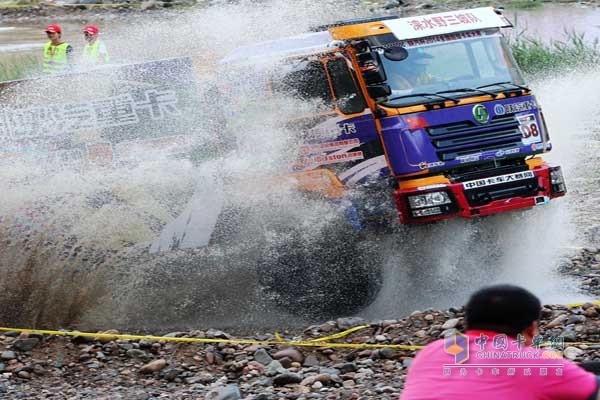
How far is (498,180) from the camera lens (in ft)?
29.0

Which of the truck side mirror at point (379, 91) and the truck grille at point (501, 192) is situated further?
the truck side mirror at point (379, 91)

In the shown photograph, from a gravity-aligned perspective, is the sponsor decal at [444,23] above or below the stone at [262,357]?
above

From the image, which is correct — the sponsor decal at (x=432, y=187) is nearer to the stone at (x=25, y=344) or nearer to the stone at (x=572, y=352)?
the stone at (x=572, y=352)

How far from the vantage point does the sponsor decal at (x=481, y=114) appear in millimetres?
8961

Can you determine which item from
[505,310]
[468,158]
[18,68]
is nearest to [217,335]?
[468,158]

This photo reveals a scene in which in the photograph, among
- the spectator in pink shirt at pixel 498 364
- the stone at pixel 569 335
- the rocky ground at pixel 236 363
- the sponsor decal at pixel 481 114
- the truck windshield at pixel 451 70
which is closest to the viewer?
the spectator in pink shirt at pixel 498 364

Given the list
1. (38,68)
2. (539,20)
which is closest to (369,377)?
(38,68)

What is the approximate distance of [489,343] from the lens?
132 inches

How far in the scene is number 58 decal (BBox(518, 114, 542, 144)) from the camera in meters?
9.14

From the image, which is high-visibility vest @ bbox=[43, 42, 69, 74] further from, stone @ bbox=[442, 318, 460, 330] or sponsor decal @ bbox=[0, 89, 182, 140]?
stone @ bbox=[442, 318, 460, 330]

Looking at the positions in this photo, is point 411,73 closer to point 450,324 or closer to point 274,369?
point 450,324

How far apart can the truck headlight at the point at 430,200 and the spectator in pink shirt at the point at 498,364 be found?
520 centimetres

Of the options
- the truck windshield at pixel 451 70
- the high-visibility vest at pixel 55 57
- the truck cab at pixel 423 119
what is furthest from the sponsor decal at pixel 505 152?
the high-visibility vest at pixel 55 57

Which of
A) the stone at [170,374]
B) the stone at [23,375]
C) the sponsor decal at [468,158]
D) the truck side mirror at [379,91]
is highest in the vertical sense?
the truck side mirror at [379,91]
